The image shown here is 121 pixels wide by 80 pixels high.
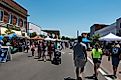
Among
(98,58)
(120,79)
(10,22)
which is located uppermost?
(10,22)

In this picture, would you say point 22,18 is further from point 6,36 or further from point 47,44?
point 47,44

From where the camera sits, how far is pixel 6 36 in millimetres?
38219

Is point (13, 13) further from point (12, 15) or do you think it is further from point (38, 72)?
point (38, 72)

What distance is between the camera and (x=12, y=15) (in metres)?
54.8

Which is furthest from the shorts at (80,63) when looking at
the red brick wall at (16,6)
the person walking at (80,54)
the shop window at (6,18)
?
the red brick wall at (16,6)

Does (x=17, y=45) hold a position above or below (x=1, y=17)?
below

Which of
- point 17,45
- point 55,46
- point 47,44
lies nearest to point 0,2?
point 17,45

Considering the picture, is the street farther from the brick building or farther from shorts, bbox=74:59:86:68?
the brick building

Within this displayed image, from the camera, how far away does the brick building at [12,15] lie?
48.2 metres

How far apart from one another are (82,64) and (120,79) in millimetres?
2313

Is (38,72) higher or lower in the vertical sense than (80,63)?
lower

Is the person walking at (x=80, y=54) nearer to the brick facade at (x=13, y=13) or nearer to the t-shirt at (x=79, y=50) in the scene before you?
the t-shirt at (x=79, y=50)

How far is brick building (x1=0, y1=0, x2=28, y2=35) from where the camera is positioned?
4817 cm

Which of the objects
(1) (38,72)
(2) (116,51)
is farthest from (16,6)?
(2) (116,51)
